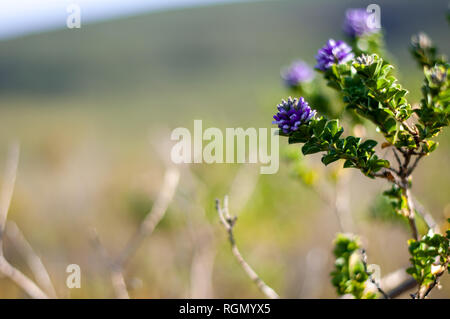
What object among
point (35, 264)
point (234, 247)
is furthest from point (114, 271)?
point (234, 247)

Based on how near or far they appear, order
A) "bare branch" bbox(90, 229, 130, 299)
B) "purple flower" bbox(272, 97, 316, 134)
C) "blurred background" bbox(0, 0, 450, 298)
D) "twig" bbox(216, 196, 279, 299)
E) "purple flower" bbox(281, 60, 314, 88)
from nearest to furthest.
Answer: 1. "purple flower" bbox(272, 97, 316, 134)
2. "twig" bbox(216, 196, 279, 299)
3. "bare branch" bbox(90, 229, 130, 299)
4. "purple flower" bbox(281, 60, 314, 88)
5. "blurred background" bbox(0, 0, 450, 298)

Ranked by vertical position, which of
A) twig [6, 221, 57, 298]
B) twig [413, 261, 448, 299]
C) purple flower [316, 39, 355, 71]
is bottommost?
twig [413, 261, 448, 299]

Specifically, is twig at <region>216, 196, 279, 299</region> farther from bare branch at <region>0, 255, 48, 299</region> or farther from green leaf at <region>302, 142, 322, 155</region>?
bare branch at <region>0, 255, 48, 299</region>

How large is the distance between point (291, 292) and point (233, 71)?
38.4 metres

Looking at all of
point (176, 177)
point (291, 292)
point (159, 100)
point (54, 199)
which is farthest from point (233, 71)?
point (176, 177)

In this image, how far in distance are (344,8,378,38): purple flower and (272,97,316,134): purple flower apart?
1.01 m

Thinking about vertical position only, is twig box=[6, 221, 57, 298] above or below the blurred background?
below

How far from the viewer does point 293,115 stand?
1.19 m

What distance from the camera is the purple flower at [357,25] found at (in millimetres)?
1995

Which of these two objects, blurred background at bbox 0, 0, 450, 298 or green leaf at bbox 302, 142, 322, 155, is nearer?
green leaf at bbox 302, 142, 322, 155

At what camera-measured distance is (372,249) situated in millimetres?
4668

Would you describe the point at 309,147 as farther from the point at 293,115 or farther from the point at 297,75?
the point at 297,75

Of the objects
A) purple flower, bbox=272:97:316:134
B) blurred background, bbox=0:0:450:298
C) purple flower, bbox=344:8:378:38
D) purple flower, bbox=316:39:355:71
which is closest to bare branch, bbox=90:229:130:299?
blurred background, bbox=0:0:450:298

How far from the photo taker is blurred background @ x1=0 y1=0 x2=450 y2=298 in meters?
4.46
